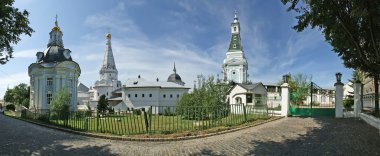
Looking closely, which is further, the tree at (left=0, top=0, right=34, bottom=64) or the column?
the column

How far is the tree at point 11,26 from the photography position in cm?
1159

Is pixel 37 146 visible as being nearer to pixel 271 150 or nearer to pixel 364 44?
pixel 271 150

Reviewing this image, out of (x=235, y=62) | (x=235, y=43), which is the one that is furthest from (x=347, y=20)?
(x=235, y=43)

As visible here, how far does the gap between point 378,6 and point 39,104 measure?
4181cm

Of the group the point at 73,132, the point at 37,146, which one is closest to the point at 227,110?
the point at 73,132

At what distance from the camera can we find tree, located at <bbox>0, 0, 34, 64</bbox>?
38.0 ft

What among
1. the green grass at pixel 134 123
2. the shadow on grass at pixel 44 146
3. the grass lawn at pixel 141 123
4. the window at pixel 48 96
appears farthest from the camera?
the window at pixel 48 96

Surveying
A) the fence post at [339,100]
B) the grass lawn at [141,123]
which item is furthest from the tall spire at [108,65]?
the fence post at [339,100]

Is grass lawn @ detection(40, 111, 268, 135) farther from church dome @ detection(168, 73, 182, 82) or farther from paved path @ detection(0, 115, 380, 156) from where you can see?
church dome @ detection(168, 73, 182, 82)

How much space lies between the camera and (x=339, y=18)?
389 inches

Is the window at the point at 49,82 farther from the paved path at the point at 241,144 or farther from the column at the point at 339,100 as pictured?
the column at the point at 339,100

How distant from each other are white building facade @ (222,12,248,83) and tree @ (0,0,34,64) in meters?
58.6

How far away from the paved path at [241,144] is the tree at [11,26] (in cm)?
490

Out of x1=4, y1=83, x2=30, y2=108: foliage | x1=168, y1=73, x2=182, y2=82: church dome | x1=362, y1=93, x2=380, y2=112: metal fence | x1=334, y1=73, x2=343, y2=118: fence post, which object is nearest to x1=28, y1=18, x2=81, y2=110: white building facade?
x1=4, y1=83, x2=30, y2=108: foliage
